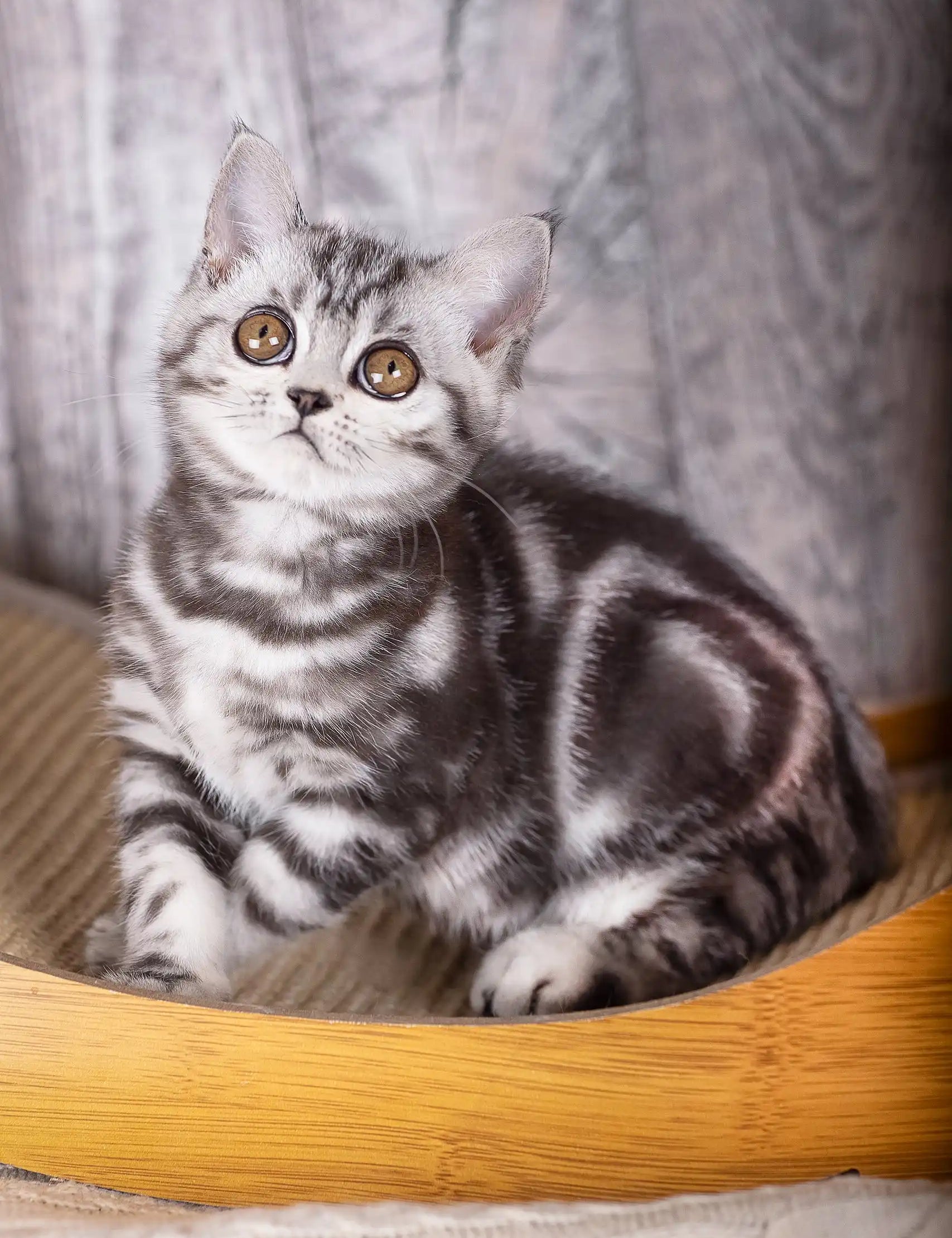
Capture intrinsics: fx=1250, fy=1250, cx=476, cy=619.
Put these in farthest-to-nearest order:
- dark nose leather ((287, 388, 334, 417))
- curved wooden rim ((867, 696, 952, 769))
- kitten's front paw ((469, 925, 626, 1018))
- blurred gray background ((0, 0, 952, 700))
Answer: curved wooden rim ((867, 696, 952, 769))
blurred gray background ((0, 0, 952, 700))
kitten's front paw ((469, 925, 626, 1018))
dark nose leather ((287, 388, 334, 417))

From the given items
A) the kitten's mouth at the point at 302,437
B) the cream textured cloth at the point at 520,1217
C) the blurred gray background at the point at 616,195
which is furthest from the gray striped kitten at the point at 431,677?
the blurred gray background at the point at 616,195

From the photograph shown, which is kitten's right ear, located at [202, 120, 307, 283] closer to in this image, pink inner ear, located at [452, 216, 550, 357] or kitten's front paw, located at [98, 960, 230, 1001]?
pink inner ear, located at [452, 216, 550, 357]

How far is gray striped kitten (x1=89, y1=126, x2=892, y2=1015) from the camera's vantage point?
0.75 m

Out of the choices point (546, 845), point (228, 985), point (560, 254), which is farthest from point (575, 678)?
point (560, 254)

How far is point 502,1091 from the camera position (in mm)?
757

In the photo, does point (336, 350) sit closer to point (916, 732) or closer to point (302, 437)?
point (302, 437)

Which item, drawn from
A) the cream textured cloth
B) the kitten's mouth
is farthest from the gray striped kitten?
the cream textured cloth

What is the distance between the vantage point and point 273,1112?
0.74m

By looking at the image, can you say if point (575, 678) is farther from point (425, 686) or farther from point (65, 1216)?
point (65, 1216)

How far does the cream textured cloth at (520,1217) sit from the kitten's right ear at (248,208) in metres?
0.57

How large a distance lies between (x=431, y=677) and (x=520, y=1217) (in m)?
0.34

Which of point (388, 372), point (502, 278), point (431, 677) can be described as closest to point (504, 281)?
point (502, 278)

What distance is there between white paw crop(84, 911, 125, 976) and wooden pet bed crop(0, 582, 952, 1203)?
0.6 inches

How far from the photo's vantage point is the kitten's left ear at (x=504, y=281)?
756 mm
